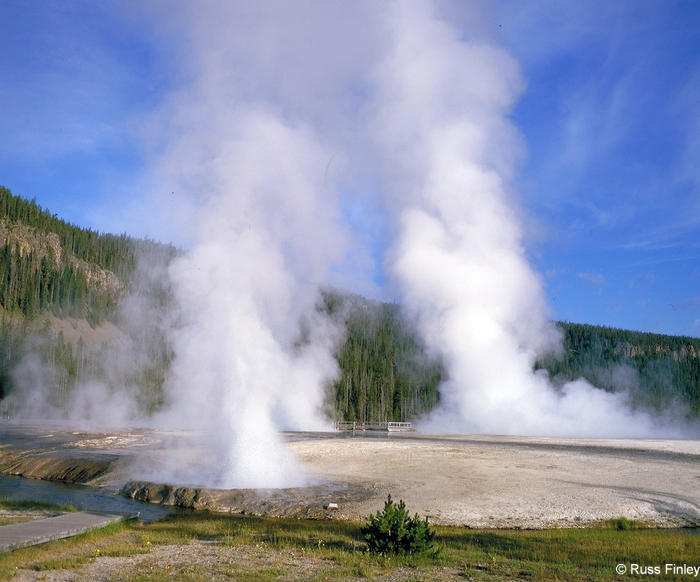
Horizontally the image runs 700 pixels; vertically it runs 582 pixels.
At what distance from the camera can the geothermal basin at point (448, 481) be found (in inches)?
789

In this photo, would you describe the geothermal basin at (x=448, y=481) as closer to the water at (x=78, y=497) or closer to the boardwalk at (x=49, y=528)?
the water at (x=78, y=497)

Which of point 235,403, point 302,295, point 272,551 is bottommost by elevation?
point 272,551

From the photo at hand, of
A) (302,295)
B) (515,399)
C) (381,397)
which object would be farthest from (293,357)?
(381,397)

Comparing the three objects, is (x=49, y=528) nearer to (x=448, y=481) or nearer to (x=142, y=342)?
(x=448, y=481)

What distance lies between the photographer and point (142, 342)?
372 ft

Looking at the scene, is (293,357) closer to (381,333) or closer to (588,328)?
(381,333)

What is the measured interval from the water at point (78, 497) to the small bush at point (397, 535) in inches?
343

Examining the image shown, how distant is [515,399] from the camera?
2522 inches

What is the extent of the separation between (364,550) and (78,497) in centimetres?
1452

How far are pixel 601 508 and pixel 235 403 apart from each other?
50.8 feet

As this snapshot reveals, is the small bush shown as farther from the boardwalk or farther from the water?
the water

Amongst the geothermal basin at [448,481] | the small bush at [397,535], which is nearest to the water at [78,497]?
the geothermal basin at [448,481]

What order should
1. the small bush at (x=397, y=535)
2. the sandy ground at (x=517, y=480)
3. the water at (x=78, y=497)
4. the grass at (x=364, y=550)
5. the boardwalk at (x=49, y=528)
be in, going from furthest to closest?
the water at (x=78, y=497)
the sandy ground at (x=517, y=480)
the boardwalk at (x=49, y=528)
the small bush at (x=397, y=535)
the grass at (x=364, y=550)

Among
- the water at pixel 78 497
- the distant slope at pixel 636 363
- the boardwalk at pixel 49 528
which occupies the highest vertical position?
the distant slope at pixel 636 363
